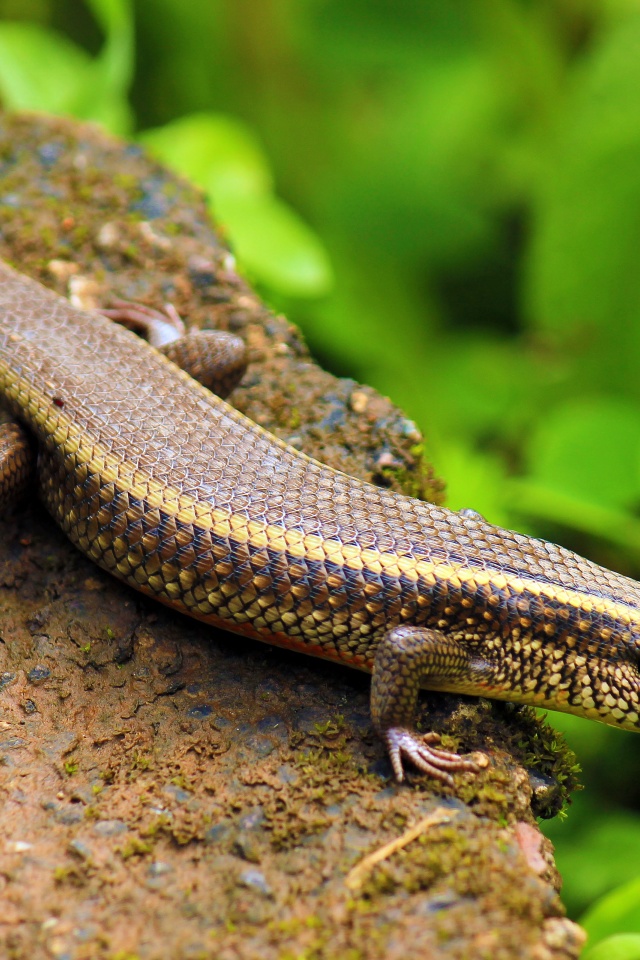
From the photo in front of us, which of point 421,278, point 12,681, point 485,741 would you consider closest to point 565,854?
point 485,741

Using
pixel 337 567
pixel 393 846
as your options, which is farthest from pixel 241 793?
pixel 337 567

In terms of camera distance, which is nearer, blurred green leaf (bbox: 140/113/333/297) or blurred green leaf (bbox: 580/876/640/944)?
blurred green leaf (bbox: 580/876/640/944)

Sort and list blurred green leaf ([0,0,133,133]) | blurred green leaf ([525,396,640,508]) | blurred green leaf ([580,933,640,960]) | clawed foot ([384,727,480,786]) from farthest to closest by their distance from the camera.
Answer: blurred green leaf ([0,0,133,133])
blurred green leaf ([525,396,640,508])
clawed foot ([384,727,480,786])
blurred green leaf ([580,933,640,960])

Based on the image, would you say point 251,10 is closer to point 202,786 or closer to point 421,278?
point 421,278

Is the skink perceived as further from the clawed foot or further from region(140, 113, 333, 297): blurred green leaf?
region(140, 113, 333, 297): blurred green leaf

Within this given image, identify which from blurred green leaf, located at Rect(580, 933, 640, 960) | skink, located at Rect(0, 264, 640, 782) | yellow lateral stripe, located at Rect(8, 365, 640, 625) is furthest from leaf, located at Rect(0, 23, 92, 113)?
blurred green leaf, located at Rect(580, 933, 640, 960)
